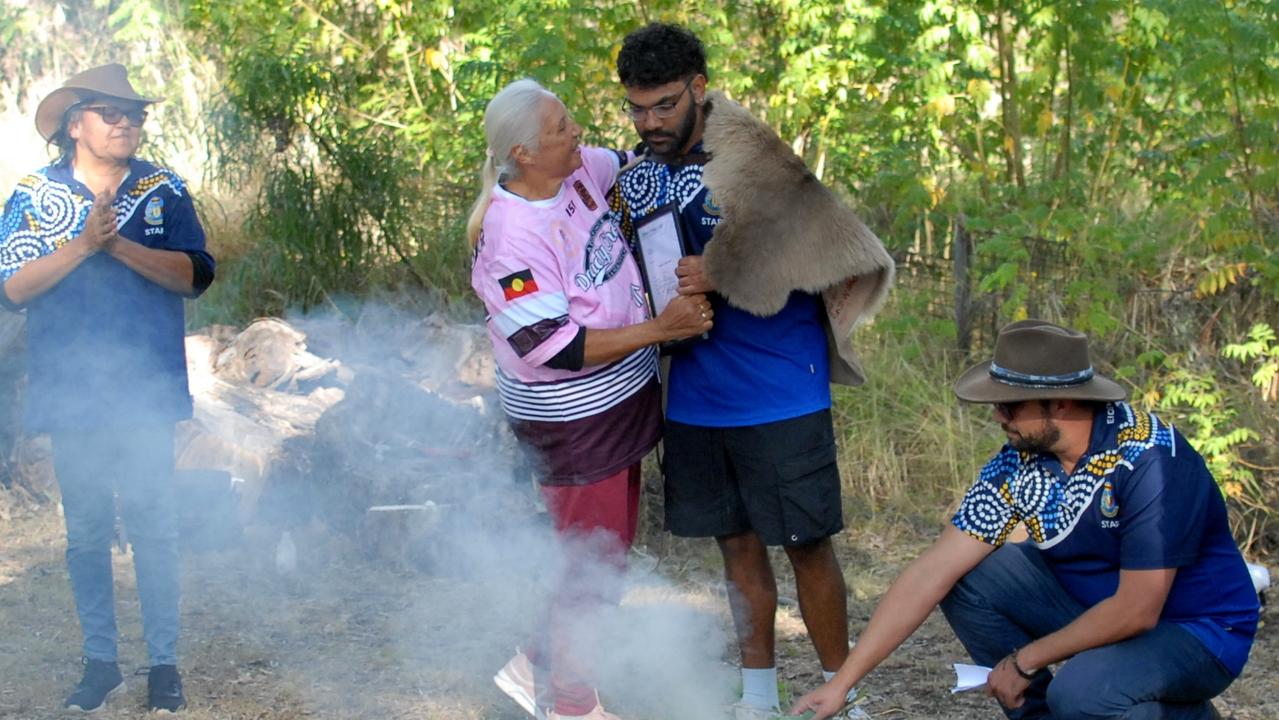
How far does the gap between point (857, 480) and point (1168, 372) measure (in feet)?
4.90

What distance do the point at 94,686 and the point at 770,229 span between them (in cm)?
251

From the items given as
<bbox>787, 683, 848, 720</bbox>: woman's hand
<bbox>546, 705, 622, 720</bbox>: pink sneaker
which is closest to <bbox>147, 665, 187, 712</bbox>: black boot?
<bbox>546, 705, 622, 720</bbox>: pink sneaker

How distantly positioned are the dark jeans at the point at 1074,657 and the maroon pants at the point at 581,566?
0.94m

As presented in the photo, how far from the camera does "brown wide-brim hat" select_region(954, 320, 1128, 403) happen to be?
308cm

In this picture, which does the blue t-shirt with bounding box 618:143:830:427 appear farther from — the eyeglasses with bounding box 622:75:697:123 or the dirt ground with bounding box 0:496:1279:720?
the dirt ground with bounding box 0:496:1279:720

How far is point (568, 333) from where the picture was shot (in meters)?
3.39

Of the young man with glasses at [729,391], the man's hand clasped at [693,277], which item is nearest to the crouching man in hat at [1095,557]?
the young man with glasses at [729,391]

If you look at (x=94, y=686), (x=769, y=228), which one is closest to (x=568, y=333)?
(x=769, y=228)

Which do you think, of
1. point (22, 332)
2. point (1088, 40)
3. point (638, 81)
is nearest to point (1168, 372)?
point (1088, 40)

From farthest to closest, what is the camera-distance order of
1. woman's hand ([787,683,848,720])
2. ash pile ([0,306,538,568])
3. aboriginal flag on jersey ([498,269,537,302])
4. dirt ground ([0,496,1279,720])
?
ash pile ([0,306,538,568]) < dirt ground ([0,496,1279,720]) < aboriginal flag on jersey ([498,269,537,302]) < woman's hand ([787,683,848,720])

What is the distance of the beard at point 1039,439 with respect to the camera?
312 cm

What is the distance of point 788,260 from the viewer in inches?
139

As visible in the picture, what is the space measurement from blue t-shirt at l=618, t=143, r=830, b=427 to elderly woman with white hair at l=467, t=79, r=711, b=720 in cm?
15

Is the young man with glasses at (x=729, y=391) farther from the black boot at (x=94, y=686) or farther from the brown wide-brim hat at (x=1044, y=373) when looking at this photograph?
the black boot at (x=94, y=686)
